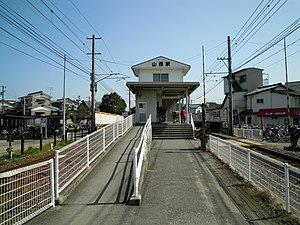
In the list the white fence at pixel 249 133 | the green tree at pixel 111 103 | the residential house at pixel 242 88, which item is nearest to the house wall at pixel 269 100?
the residential house at pixel 242 88

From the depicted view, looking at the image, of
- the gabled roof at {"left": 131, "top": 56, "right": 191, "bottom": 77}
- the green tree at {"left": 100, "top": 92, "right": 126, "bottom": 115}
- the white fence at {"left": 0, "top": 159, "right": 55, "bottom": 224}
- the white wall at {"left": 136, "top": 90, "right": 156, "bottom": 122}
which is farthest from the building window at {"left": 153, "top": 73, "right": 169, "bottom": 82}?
the green tree at {"left": 100, "top": 92, "right": 126, "bottom": 115}

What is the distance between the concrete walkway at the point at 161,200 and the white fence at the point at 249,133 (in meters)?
12.8

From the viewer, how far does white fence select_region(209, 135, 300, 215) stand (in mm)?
4680

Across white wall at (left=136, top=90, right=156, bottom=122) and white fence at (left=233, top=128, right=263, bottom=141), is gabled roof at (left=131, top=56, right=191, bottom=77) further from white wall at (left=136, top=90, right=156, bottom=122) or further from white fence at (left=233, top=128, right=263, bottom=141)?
white fence at (left=233, top=128, right=263, bottom=141)

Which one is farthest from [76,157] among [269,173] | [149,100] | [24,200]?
[149,100]

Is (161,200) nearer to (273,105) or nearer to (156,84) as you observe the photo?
(156,84)

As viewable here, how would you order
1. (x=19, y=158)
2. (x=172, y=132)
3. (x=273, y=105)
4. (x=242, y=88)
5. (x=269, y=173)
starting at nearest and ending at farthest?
(x=269, y=173) → (x=19, y=158) → (x=172, y=132) → (x=273, y=105) → (x=242, y=88)

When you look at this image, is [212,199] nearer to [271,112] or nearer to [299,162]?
[299,162]

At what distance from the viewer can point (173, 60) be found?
87.4 feet

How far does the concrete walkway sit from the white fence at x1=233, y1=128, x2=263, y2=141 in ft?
41.9

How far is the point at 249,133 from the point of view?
72.8 feet

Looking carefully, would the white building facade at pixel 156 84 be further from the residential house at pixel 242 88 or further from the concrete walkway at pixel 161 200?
the residential house at pixel 242 88

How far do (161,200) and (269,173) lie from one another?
241 cm

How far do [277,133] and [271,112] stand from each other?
11921 mm
